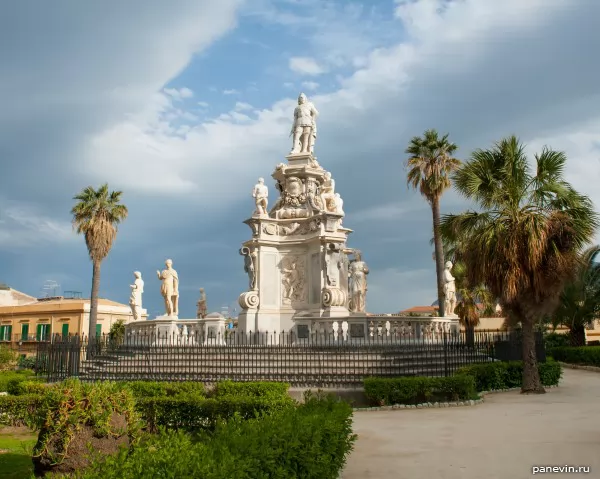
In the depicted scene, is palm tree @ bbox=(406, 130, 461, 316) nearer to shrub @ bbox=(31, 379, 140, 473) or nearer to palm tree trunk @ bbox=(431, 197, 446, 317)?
palm tree trunk @ bbox=(431, 197, 446, 317)

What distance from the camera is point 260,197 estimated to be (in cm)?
2233

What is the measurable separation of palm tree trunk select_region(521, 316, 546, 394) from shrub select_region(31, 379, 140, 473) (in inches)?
512

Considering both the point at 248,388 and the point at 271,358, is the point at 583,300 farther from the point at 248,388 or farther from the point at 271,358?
the point at 248,388

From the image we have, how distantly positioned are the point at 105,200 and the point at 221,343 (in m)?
18.3

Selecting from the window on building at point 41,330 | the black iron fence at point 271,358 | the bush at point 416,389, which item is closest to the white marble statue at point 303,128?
the black iron fence at point 271,358

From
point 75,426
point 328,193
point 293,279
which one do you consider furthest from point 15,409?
point 328,193

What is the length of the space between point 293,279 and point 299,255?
3.15ft

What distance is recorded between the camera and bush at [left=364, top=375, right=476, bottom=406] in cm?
1362

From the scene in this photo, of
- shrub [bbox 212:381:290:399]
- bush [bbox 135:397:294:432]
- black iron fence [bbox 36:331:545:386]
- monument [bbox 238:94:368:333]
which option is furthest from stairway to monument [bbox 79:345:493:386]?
bush [bbox 135:397:294:432]

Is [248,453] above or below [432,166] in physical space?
below

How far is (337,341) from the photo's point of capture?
17.5 metres

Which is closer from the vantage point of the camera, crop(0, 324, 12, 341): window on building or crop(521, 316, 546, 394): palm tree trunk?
crop(521, 316, 546, 394): palm tree trunk

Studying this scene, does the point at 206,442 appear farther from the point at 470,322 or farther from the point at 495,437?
the point at 470,322

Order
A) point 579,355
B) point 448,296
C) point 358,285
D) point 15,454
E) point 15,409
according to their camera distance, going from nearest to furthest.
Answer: point 15,454
point 15,409
point 358,285
point 448,296
point 579,355
